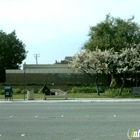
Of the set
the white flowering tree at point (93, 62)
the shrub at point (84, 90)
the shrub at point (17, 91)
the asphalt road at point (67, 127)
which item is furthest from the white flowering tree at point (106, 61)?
the asphalt road at point (67, 127)

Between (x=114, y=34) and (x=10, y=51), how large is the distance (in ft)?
90.1

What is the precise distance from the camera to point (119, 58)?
34094mm

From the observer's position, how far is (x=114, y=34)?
38.9 metres

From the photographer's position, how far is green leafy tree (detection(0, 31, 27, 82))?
59688mm

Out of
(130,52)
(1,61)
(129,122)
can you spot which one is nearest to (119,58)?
(130,52)

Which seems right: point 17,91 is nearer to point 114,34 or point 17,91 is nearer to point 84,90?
point 84,90

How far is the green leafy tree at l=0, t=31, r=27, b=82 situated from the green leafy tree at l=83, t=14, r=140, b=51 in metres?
23.3

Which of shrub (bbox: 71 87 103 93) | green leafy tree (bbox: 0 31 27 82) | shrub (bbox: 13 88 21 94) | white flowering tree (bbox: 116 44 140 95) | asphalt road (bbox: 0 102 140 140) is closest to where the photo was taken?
asphalt road (bbox: 0 102 140 140)

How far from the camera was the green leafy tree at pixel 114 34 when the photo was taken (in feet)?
125

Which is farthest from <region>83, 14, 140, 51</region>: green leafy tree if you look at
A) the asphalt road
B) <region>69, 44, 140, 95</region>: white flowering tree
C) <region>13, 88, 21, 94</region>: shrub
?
the asphalt road

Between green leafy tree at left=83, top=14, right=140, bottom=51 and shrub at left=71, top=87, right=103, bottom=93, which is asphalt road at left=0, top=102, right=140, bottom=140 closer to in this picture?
shrub at left=71, top=87, right=103, bottom=93

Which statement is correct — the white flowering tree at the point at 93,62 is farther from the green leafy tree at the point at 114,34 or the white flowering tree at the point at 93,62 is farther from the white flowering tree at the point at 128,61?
the green leafy tree at the point at 114,34

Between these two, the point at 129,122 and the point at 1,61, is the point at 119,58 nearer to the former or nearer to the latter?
the point at 129,122

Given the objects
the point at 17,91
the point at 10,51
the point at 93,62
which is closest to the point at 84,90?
the point at 93,62
